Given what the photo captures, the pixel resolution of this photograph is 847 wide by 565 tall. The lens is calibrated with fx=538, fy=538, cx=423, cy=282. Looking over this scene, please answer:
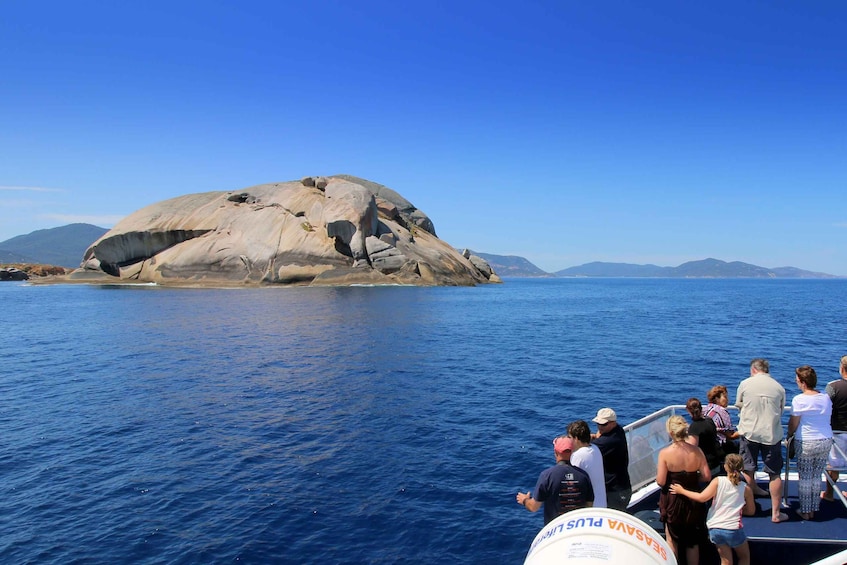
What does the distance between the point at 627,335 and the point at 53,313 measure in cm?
5389

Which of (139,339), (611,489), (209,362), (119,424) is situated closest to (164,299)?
(139,339)

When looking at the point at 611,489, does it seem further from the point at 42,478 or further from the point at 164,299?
the point at 164,299

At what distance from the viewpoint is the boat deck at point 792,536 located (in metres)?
7.38

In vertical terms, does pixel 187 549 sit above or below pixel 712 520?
below

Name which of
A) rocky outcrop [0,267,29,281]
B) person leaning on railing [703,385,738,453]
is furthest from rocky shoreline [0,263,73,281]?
person leaning on railing [703,385,738,453]

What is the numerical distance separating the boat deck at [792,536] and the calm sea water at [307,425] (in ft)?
13.8

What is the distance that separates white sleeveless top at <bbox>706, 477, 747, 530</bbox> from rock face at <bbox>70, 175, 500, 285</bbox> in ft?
269

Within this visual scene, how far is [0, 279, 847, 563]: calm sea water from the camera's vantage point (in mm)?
11164

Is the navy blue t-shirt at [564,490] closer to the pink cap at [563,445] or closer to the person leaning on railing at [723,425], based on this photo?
the pink cap at [563,445]

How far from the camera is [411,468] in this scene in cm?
1474

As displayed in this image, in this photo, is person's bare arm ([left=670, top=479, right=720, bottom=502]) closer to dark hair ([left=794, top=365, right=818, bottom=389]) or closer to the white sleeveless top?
the white sleeveless top

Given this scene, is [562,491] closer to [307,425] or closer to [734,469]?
[734,469]

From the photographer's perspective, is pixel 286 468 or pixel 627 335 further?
pixel 627 335

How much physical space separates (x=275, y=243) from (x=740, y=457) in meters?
92.1
